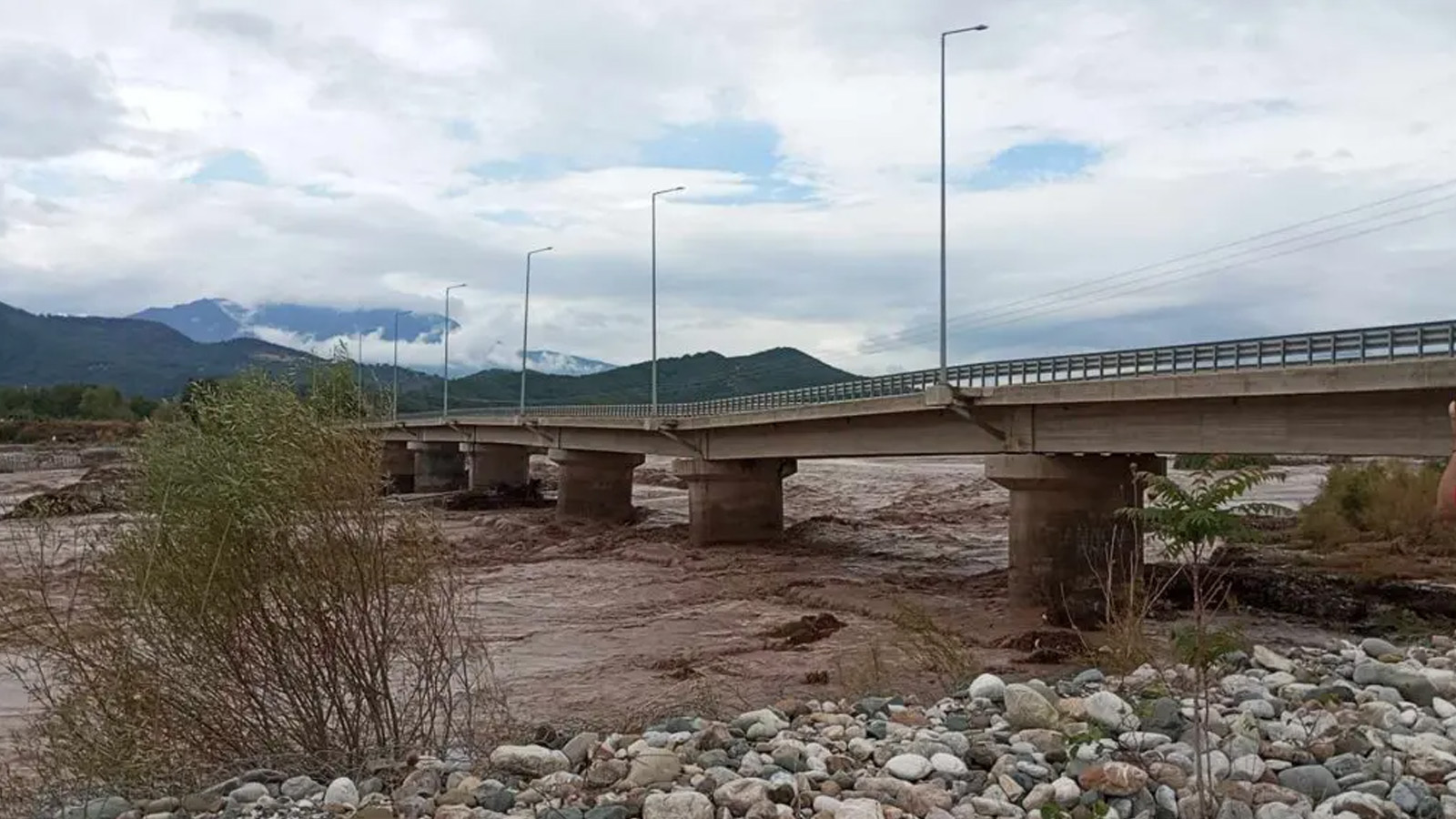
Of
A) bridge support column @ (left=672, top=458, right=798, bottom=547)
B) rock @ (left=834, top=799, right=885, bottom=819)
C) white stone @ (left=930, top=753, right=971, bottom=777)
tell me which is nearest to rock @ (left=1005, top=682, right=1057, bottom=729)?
white stone @ (left=930, top=753, right=971, bottom=777)

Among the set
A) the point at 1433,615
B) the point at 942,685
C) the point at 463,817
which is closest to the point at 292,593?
the point at 463,817

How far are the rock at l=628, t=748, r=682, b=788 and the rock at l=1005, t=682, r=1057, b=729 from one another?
259cm

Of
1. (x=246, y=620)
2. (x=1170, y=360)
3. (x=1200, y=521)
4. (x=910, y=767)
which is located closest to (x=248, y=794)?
(x=246, y=620)

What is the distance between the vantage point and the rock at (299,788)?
8.29 meters

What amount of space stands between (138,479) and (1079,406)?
75.0 feet

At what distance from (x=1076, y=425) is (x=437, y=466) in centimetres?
6841

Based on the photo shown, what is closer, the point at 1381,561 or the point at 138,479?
the point at 138,479

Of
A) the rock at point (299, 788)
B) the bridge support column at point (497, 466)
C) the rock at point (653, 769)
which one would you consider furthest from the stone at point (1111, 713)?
the bridge support column at point (497, 466)

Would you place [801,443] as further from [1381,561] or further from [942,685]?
[942,685]

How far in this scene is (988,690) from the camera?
32.2 feet

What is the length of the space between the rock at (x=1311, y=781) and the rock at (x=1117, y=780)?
3.21 feet

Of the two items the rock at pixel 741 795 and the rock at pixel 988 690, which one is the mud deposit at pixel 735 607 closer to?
the rock at pixel 988 690

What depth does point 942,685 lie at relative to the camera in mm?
12211

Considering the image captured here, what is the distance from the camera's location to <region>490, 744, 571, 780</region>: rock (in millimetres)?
8148
